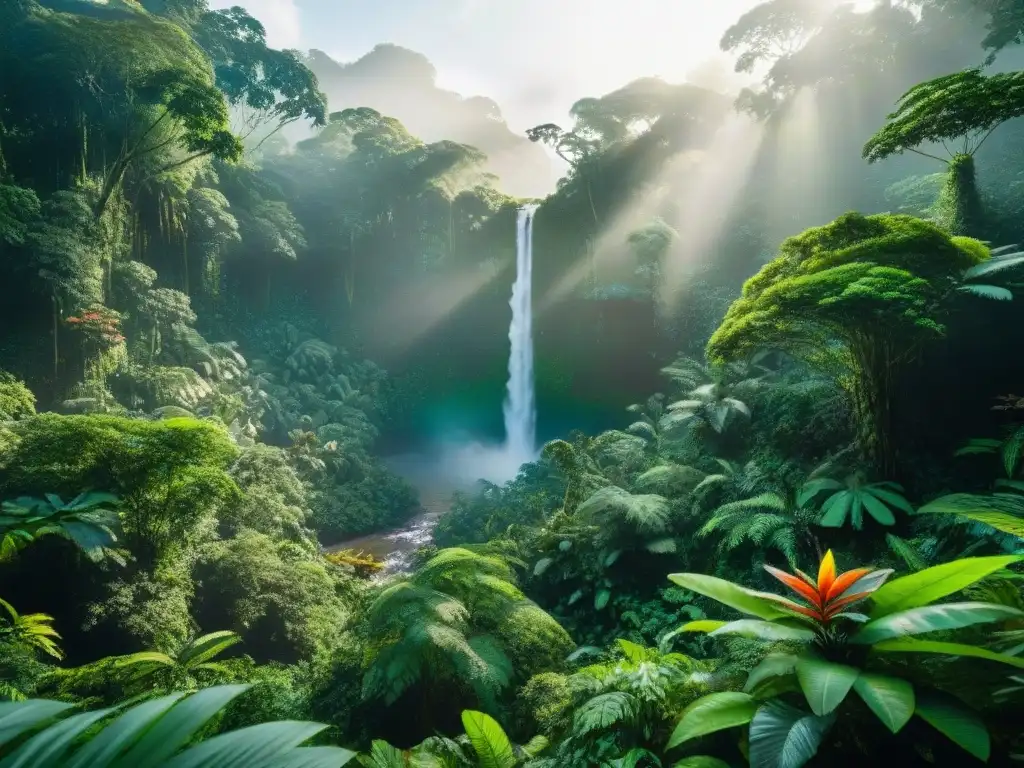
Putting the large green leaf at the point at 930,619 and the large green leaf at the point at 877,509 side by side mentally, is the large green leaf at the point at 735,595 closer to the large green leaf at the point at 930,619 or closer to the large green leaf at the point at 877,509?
the large green leaf at the point at 930,619

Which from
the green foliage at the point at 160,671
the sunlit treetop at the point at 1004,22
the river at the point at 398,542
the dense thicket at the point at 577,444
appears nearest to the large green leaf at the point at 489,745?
the dense thicket at the point at 577,444

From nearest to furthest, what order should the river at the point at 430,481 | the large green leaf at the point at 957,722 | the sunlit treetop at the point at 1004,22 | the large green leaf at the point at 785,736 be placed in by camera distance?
the large green leaf at the point at 957,722 < the large green leaf at the point at 785,736 < the river at the point at 430,481 < the sunlit treetop at the point at 1004,22

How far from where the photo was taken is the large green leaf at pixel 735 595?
1848 millimetres

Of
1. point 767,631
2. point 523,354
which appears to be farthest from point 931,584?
point 523,354

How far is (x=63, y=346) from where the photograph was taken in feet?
32.6

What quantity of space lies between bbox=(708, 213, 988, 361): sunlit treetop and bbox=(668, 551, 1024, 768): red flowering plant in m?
2.81

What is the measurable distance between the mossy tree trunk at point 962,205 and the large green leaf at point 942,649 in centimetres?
721

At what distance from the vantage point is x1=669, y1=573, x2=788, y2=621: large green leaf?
1848mm

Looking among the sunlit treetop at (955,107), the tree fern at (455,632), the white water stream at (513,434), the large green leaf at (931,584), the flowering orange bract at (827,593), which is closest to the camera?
the large green leaf at (931,584)

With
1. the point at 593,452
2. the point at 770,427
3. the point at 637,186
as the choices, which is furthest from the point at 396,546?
the point at 637,186

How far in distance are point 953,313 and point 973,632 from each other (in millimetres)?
5316

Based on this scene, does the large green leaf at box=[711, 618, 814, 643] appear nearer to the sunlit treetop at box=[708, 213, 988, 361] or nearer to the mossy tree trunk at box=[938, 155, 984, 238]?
the sunlit treetop at box=[708, 213, 988, 361]

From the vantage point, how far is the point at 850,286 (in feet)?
12.5

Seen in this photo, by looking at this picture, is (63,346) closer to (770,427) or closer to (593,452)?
(593,452)
